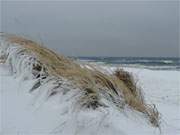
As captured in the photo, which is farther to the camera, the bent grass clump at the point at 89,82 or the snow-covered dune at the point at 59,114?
the bent grass clump at the point at 89,82

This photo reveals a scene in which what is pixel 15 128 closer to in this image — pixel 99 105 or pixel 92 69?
pixel 99 105

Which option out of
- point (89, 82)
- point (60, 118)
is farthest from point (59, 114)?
point (89, 82)

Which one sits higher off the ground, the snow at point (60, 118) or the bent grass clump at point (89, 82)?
the bent grass clump at point (89, 82)

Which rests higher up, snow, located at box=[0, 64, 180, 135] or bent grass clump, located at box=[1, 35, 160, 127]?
bent grass clump, located at box=[1, 35, 160, 127]

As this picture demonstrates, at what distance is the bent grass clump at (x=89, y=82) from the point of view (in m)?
3.06

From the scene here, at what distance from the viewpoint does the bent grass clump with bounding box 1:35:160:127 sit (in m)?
3.06

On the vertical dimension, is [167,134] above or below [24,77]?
below

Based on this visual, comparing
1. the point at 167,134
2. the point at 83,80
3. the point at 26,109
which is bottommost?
the point at 167,134

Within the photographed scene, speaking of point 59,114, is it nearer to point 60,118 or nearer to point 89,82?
point 60,118

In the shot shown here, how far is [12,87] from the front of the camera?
11.6 ft

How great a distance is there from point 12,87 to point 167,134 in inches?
51.3

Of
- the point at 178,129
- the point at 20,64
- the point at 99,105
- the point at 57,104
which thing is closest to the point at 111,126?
the point at 99,105

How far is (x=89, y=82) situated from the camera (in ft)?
10.4

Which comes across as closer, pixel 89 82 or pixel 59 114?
pixel 59 114
